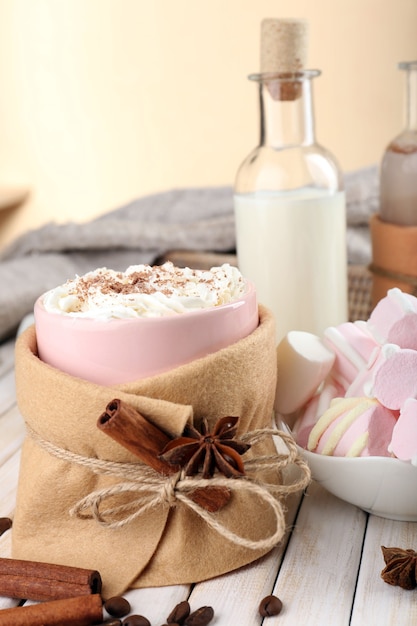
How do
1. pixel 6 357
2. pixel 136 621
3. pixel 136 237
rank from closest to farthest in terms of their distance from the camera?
pixel 136 621
pixel 6 357
pixel 136 237

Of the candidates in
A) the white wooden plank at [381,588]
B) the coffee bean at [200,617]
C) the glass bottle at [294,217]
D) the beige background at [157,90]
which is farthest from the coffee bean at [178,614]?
the beige background at [157,90]

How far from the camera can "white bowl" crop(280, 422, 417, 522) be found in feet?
2.18

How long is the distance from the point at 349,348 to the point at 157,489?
235 mm

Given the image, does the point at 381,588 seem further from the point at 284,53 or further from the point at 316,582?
the point at 284,53

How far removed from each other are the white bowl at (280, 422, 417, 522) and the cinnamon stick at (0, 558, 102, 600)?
0.21 m

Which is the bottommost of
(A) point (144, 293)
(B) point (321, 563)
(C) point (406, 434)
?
(B) point (321, 563)

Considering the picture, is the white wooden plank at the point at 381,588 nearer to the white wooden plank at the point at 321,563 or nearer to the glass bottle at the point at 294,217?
the white wooden plank at the point at 321,563

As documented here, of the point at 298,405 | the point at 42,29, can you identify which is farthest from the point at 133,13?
the point at 298,405

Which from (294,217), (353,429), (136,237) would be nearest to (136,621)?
(353,429)

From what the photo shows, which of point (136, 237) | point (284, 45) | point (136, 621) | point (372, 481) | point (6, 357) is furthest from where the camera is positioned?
point (136, 237)

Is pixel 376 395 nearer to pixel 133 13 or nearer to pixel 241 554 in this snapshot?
pixel 241 554

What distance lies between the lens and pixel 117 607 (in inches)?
23.7

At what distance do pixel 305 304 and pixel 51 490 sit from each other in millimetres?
492

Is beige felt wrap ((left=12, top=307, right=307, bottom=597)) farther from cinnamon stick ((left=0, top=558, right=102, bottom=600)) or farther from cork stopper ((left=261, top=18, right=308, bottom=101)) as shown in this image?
cork stopper ((left=261, top=18, right=308, bottom=101))
